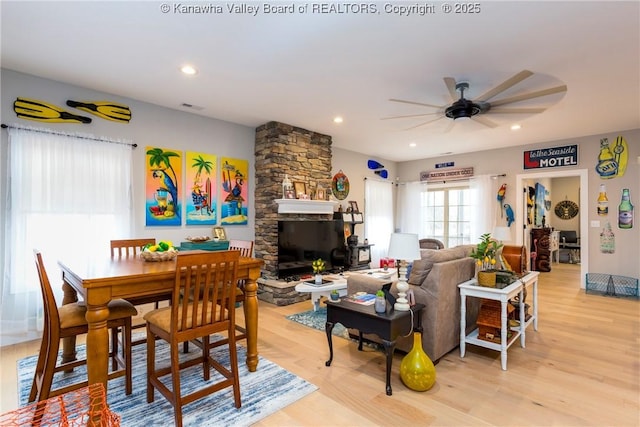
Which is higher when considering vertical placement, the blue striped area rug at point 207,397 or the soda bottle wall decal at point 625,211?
the soda bottle wall decal at point 625,211

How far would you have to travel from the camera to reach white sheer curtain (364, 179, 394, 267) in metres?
7.26

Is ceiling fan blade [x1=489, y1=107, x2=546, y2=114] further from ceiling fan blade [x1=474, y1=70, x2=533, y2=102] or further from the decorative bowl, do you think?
the decorative bowl

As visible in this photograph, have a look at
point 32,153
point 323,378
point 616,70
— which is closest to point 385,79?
point 616,70

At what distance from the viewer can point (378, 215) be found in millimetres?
7535

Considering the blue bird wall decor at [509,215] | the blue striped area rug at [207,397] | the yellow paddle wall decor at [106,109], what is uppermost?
the yellow paddle wall decor at [106,109]

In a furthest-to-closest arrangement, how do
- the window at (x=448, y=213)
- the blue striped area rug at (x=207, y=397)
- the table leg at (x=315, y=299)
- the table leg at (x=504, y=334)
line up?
the window at (x=448, y=213)
the table leg at (x=315, y=299)
the table leg at (x=504, y=334)
the blue striped area rug at (x=207, y=397)

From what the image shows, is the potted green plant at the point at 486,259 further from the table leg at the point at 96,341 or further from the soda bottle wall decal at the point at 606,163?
the soda bottle wall decal at the point at 606,163

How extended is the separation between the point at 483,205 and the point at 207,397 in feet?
20.7

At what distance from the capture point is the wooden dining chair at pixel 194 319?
1.98 m

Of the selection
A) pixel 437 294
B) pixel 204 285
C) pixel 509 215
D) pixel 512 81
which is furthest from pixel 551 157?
pixel 204 285

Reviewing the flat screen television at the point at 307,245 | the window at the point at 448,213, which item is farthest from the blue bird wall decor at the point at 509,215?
the flat screen television at the point at 307,245

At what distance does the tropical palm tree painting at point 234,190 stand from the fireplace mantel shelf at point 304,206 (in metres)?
0.62

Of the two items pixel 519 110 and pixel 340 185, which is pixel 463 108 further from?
pixel 340 185

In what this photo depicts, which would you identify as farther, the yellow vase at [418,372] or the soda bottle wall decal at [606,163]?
the soda bottle wall decal at [606,163]
